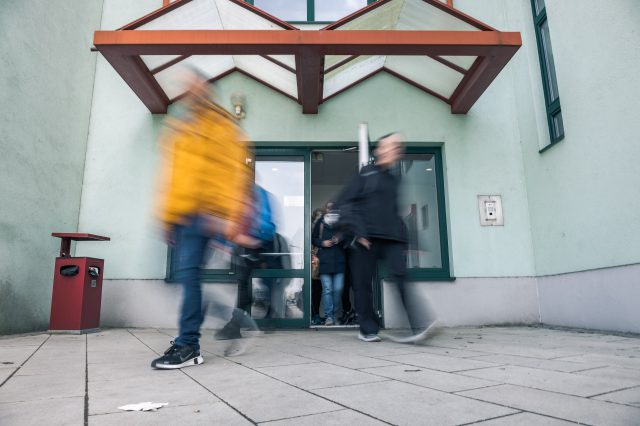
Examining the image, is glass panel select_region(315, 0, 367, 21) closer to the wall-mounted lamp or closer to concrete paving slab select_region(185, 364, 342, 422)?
the wall-mounted lamp

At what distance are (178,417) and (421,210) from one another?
5021 millimetres

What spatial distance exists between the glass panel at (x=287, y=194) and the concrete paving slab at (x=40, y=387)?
3.67 metres

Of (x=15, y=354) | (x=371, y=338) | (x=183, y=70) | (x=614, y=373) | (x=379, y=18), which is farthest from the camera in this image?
(x=183, y=70)

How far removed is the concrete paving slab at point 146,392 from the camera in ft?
5.48

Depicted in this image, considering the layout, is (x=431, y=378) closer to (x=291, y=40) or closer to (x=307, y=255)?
(x=291, y=40)

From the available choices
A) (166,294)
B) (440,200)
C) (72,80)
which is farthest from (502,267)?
(72,80)

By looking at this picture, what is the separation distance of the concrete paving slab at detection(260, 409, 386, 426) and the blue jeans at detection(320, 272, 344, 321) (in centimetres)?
422

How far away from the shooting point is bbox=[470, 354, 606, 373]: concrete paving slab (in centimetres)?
232

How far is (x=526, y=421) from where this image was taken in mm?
1385

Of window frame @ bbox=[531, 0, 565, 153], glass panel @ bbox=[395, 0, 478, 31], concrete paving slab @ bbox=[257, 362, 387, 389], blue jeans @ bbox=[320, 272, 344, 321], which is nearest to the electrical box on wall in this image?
window frame @ bbox=[531, 0, 565, 153]

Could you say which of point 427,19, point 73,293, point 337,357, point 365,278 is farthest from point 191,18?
point 337,357

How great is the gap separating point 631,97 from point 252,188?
3548 mm

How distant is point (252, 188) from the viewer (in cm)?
294

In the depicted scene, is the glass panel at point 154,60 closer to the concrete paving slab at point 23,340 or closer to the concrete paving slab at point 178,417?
the concrete paving slab at point 23,340
